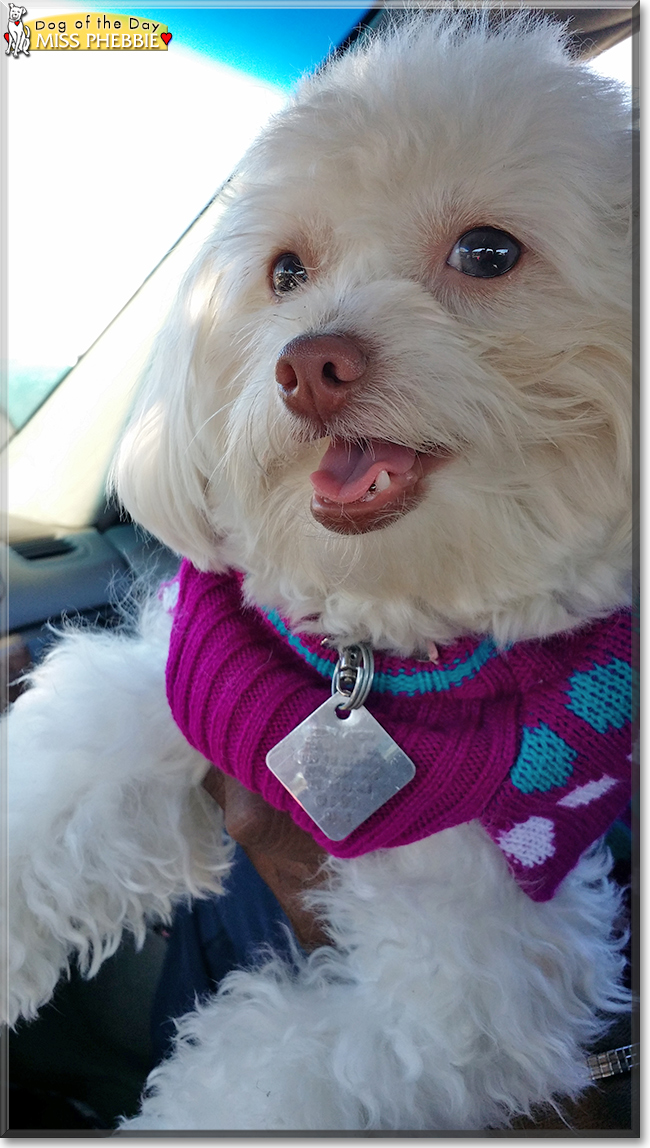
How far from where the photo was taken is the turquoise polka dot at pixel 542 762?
897 millimetres

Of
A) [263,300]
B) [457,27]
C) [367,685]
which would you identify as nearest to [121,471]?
[263,300]

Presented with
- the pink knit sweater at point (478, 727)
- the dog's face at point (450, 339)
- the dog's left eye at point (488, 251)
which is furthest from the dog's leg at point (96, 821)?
the dog's left eye at point (488, 251)

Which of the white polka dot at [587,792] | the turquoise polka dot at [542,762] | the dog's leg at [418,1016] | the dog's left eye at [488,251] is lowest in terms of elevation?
the dog's leg at [418,1016]

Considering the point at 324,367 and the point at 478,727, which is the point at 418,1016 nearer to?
the point at 478,727

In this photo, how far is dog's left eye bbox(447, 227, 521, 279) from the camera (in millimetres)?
840

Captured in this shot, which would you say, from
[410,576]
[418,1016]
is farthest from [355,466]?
[418,1016]

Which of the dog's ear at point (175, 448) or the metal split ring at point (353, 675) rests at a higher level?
the dog's ear at point (175, 448)

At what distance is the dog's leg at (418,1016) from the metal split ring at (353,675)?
0.69ft

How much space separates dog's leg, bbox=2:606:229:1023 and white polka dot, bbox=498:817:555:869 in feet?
1.63

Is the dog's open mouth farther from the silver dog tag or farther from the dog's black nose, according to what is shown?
the silver dog tag

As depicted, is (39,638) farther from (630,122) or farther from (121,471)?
(630,122)

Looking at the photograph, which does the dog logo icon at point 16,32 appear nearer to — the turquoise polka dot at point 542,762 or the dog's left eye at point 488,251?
the dog's left eye at point 488,251

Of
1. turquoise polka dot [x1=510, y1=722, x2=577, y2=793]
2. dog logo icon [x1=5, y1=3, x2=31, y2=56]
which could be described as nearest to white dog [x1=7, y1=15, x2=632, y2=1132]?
turquoise polka dot [x1=510, y1=722, x2=577, y2=793]

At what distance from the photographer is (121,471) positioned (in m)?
1.21
